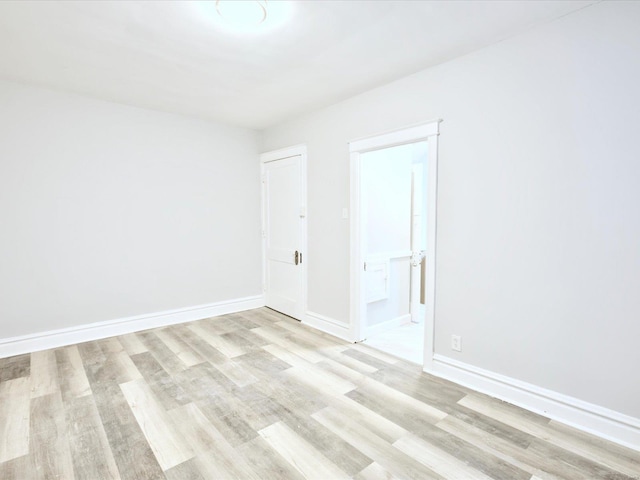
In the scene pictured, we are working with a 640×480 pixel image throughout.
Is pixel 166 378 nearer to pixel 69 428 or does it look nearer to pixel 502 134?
pixel 69 428

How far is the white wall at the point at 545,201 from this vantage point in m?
1.84

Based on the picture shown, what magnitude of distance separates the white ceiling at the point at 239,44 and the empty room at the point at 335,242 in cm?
2

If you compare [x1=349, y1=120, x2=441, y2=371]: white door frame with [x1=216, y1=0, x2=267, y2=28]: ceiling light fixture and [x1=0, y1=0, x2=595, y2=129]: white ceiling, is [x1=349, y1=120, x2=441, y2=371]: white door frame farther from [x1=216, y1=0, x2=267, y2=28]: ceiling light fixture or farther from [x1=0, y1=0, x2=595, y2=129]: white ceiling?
[x1=216, y1=0, x2=267, y2=28]: ceiling light fixture

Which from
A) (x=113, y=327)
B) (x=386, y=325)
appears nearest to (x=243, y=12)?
(x=386, y=325)

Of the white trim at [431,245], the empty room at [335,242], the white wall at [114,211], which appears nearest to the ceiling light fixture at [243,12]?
the empty room at [335,242]

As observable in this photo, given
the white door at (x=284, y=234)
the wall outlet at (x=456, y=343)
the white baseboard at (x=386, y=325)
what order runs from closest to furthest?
the wall outlet at (x=456, y=343)
the white baseboard at (x=386, y=325)
the white door at (x=284, y=234)

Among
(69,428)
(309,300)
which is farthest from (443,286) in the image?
(69,428)

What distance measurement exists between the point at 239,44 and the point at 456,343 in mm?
2874

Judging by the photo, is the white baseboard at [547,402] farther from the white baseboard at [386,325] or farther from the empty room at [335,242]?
the white baseboard at [386,325]

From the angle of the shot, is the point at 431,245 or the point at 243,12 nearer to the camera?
the point at 243,12

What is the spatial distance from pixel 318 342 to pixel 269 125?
301 centimetres

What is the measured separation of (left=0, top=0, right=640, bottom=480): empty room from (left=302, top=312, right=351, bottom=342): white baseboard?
0.03 m

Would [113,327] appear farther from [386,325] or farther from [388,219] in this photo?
[388,219]

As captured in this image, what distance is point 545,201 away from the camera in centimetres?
212
